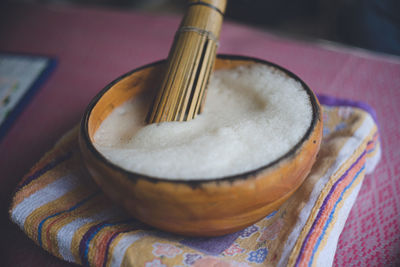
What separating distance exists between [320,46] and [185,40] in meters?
0.54

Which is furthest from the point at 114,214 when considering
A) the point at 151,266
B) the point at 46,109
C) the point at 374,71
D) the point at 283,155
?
the point at 374,71

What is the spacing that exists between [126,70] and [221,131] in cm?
52

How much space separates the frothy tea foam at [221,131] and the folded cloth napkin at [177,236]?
0.35 feet

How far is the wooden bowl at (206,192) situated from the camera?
334 millimetres

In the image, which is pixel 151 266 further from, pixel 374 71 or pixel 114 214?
pixel 374 71

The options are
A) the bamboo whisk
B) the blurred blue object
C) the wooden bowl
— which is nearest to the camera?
the wooden bowl

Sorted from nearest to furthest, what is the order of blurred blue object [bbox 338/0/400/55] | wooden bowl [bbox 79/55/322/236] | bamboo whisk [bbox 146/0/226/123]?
wooden bowl [bbox 79/55/322/236], bamboo whisk [bbox 146/0/226/123], blurred blue object [bbox 338/0/400/55]

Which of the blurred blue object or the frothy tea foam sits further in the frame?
the blurred blue object

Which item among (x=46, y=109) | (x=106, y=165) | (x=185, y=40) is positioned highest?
(x=185, y=40)

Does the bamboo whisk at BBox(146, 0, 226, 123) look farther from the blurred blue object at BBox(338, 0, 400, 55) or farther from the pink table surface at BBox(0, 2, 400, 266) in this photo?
the blurred blue object at BBox(338, 0, 400, 55)

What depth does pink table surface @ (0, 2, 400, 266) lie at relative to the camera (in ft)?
1.60

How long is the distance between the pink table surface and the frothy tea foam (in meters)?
0.20

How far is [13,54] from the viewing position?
928 mm

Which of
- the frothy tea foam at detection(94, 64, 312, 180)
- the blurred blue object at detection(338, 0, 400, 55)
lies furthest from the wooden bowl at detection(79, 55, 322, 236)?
the blurred blue object at detection(338, 0, 400, 55)
